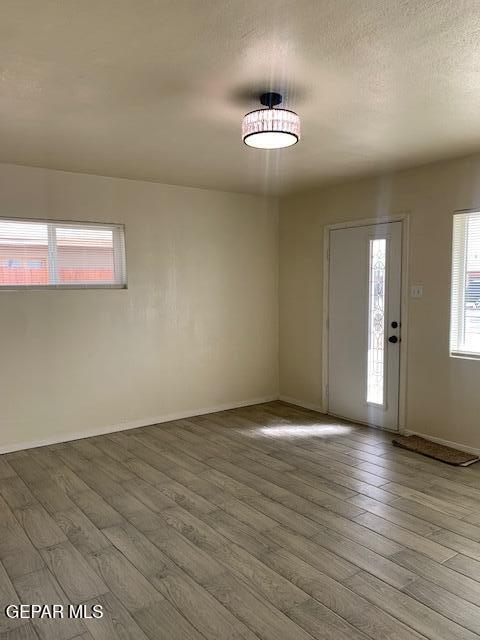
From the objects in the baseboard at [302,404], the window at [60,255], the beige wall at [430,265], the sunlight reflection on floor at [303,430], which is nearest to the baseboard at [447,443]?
the beige wall at [430,265]

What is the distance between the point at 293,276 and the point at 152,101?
10.7ft

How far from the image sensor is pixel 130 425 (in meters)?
4.85

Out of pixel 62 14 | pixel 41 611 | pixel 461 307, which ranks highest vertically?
pixel 62 14

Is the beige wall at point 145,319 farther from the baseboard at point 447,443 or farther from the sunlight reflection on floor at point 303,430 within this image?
the baseboard at point 447,443

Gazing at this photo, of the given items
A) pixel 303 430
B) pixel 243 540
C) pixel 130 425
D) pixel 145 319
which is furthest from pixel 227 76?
pixel 130 425

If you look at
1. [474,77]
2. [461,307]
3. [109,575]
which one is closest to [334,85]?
[474,77]

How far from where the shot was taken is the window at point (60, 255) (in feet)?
13.5

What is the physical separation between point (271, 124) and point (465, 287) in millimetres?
2415

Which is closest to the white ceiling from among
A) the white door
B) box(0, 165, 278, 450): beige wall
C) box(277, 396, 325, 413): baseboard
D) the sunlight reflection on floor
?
box(0, 165, 278, 450): beige wall

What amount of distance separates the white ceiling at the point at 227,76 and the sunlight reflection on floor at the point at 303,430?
2.56 meters

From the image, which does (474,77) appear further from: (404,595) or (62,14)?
(404,595)

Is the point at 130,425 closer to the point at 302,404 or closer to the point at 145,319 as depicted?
the point at 145,319

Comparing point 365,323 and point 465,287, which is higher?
point 465,287

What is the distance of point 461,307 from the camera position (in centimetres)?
405
